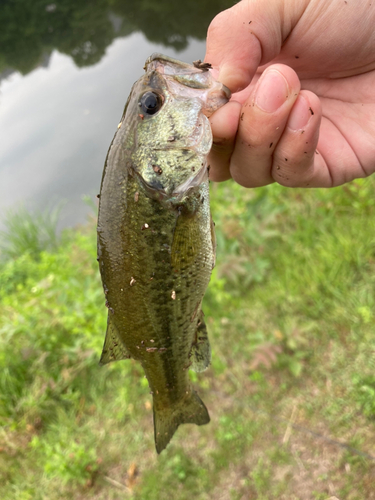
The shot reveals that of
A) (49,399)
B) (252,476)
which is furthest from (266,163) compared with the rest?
(49,399)

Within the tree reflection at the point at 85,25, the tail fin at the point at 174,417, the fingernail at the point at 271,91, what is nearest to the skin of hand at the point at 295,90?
the fingernail at the point at 271,91

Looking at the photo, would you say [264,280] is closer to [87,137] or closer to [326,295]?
[326,295]

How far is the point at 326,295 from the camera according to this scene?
3.48 metres

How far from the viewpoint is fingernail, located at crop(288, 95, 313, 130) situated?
1.78m

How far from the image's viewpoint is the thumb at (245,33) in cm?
195

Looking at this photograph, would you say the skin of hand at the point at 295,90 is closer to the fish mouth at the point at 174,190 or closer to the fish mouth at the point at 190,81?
the fish mouth at the point at 190,81

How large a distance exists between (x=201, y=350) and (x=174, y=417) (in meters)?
0.51

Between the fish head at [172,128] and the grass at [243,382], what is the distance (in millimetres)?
1713

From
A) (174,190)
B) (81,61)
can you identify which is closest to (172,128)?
(174,190)

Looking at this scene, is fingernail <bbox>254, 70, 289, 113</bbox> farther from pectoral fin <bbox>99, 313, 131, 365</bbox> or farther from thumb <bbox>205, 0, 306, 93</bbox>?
pectoral fin <bbox>99, 313, 131, 365</bbox>

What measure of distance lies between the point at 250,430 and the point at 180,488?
2.88ft

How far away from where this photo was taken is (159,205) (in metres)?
1.73

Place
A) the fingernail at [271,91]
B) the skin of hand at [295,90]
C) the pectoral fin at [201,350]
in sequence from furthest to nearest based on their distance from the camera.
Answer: the pectoral fin at [201,350]
the skin of hand at [295,90]
the fingernail at [271,91]

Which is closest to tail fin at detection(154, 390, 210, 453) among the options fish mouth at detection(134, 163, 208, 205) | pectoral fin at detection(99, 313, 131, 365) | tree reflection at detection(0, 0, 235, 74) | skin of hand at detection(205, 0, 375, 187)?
pectoral fin at detection(99, 313, 131, 365)
